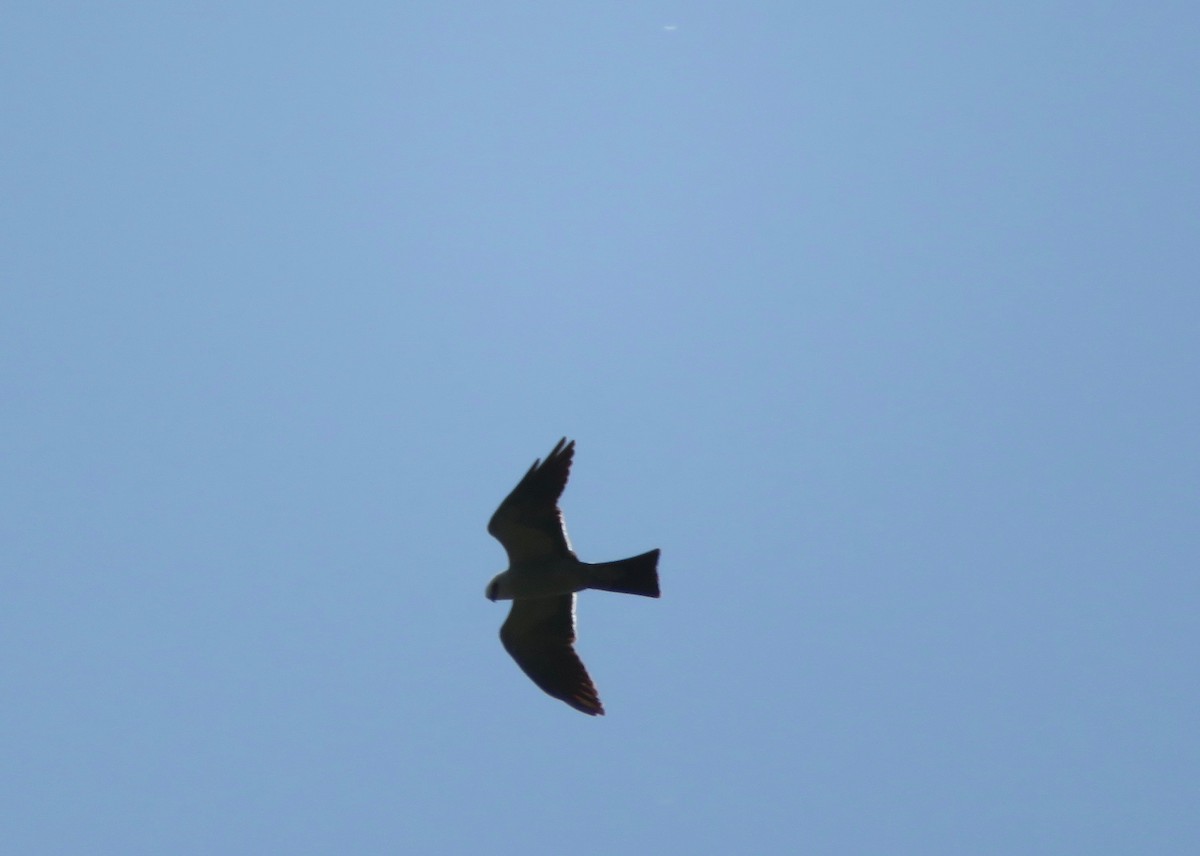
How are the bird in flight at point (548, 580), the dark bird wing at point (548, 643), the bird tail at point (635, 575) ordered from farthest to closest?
the dark bird wing at point (548, 643)
the bird in flight at point (548, 580)
the bird tail at point (635, 575)

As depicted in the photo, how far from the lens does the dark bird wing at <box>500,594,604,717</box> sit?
420 inches

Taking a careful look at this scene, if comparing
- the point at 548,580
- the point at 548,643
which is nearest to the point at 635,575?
the point at 548,580

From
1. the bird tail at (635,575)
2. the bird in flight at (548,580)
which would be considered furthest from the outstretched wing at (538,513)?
the bird tail at (635,575)

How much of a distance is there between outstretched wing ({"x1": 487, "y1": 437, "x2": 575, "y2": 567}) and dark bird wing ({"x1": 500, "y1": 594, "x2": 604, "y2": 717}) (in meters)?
Result: 0.70

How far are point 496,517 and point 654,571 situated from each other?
1738mm

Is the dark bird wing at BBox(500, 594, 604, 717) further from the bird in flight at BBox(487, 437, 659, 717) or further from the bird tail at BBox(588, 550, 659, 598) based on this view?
the bird tail at BBox(588, 550, 659, 598)

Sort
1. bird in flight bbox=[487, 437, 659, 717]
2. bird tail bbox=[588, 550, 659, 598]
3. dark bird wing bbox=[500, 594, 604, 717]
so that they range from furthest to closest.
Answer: dark bird wing bbox=[500, 594, 604, 717] < bird in flight bbox=[487, 437, 659, 717] < bird tail bbox=[588, 550, 659, 598]

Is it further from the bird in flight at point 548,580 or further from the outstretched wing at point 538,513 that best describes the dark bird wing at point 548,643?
the outstretched wing at point 538,513

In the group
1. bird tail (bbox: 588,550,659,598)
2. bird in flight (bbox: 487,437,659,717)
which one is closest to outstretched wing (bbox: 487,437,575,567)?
bird in flight (bbox: 487,437,659,717)

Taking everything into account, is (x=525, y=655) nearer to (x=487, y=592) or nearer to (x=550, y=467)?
(x=487, y=592)

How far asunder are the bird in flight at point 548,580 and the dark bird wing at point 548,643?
1 cm

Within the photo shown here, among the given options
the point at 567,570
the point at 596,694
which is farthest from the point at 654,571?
the point at 596,694

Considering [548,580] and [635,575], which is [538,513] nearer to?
[548,580]

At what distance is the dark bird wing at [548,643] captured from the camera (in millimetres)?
10672
